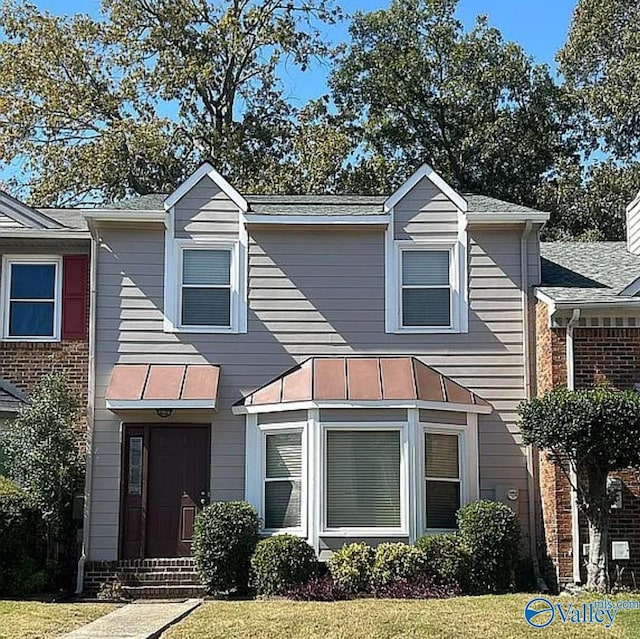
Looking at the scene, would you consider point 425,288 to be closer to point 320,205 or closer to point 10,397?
point 320,205

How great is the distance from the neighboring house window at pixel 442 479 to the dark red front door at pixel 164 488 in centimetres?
335

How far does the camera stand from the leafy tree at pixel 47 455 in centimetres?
1448

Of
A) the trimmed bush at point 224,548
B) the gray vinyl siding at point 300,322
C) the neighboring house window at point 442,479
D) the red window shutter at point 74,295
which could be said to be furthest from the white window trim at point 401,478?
the red window shutter at point 74,295

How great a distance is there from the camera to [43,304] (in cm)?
1602

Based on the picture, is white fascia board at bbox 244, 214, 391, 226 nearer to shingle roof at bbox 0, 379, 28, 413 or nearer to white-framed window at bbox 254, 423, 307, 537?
white-framed window at bbox 254, 423, 307, 537

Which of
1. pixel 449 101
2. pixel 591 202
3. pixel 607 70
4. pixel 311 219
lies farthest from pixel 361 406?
pixel 607 70

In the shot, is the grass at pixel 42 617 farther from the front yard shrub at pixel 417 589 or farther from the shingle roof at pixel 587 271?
the shingle roof at pixel 587 271

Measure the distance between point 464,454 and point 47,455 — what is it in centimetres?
618

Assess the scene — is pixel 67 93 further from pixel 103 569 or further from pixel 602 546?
pixel 602 546

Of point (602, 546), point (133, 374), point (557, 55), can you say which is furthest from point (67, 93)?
point (602, 546)

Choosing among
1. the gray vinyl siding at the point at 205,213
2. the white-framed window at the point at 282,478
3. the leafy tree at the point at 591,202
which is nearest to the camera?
the white-framed window at the point at 282,478

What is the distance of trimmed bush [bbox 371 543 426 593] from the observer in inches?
520

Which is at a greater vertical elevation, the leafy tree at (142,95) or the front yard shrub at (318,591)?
the leafy tree at (142,95)

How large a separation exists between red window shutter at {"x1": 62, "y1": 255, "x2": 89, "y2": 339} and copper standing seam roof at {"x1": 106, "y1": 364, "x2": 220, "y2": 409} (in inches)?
47.5
